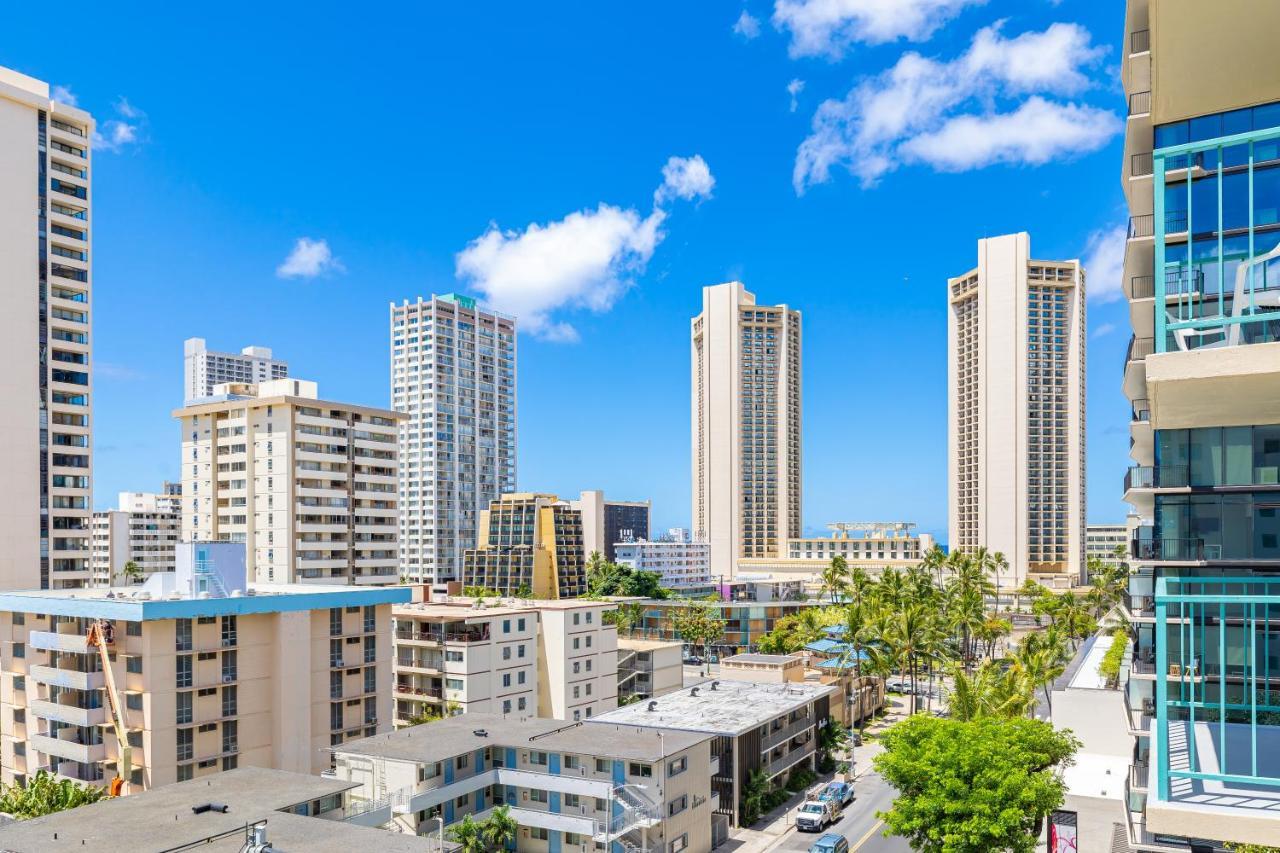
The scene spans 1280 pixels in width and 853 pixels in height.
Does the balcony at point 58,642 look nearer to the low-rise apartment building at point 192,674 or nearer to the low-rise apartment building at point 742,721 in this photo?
the low-rise apartment building at point 192,674

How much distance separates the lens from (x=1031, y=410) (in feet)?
418

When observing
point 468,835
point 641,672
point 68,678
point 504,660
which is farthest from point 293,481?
point 468,835

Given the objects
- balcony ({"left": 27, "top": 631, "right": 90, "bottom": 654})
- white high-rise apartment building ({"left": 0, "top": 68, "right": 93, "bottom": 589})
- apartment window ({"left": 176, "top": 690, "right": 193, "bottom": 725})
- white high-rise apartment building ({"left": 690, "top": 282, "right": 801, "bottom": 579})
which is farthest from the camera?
white high-rise apartment building ({"left": 690, "top": 282, "right": 801, "bottom": 579})

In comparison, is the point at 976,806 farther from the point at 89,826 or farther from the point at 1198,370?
the point at 1198,370

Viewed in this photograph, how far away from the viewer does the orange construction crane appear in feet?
124

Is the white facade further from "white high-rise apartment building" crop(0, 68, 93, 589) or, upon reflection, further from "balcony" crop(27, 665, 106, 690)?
"balcony" crop(27, 665, 106, 690)

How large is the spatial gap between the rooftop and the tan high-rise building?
1010 inches

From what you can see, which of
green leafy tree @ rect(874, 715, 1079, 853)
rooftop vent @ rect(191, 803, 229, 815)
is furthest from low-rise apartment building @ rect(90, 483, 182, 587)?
green leafy tree @ rect(874, 715, 1079, 853)

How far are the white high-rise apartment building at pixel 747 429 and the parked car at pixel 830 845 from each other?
11145 centimetres

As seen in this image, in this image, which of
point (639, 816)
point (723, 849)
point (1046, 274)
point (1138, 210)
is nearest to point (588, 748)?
point (639, 816)

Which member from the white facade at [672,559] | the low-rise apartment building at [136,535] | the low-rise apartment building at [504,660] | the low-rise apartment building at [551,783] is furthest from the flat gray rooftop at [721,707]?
the white facade at [672,559]

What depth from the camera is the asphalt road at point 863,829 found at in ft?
134

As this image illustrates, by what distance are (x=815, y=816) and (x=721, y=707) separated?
25.7ft

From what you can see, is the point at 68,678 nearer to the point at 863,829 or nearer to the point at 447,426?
the point at 863,829
